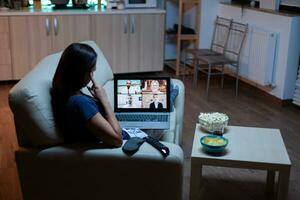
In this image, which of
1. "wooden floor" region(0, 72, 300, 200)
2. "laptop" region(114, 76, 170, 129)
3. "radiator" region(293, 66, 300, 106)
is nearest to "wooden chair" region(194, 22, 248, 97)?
"wooden floor" region(0, 72, 300, 200)

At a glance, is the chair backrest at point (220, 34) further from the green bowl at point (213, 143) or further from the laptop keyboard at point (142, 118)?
the green bowl at point (213, 143)

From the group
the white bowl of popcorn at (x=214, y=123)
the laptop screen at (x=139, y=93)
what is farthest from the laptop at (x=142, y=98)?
the white bowl of popcorn at (x=214, y=123)

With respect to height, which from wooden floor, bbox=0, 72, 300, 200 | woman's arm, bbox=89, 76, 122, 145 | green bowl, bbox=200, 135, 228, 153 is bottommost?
wooden floor, bbox=0, 72, 300, 200

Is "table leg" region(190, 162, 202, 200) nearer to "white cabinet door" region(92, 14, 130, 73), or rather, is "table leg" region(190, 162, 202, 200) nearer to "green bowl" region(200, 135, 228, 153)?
"green bowl" region(200, 135, 228, 153)

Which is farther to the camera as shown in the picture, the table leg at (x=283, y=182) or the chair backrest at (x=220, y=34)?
the chair backrest at (x=220, y=34)

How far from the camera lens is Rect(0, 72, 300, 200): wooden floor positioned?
9.23ft

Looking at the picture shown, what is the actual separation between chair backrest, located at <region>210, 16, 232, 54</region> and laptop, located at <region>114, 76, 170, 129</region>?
8.08 ft

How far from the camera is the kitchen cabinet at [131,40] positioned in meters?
5.15

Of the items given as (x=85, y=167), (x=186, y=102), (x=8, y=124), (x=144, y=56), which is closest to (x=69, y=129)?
(x=85, y=167)

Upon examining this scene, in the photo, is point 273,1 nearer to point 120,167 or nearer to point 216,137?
point 216,137

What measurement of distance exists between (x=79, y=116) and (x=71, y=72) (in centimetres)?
21

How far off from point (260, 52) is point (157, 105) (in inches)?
84.0

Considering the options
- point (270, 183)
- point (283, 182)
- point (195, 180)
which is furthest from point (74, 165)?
point (270, 183)

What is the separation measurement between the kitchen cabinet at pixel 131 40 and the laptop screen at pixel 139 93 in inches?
95.7
